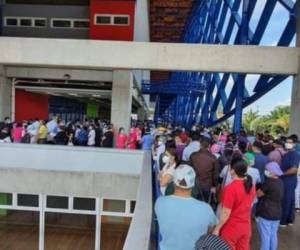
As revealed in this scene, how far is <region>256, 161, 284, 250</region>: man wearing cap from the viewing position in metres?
5.22

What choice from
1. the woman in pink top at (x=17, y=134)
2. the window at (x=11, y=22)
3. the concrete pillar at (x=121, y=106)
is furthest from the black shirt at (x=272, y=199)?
the window at (x=11, y=22)

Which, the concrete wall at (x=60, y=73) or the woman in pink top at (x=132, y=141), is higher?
the concrete wall at (x=60, y=73)

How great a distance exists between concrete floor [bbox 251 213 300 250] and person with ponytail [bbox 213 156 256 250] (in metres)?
2.18

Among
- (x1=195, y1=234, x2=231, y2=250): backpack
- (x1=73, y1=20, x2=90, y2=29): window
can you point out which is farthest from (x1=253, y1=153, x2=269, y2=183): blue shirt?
(x1=73, y1=20, x2=90, y2=29): window

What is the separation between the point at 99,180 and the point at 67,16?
15743 millimetres

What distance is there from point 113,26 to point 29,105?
367 inches

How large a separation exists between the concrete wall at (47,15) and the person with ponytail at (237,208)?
22.8 metres

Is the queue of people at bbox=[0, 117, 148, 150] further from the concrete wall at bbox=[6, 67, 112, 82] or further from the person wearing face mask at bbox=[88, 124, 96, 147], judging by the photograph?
the concrete wall at bbox=[6, 67, 112, 82]

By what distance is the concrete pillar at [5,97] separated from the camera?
1991 centimetres

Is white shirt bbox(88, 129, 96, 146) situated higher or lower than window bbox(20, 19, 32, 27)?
lower

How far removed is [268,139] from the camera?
966 centimetres

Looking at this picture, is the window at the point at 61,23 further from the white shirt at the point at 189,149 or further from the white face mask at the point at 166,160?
the white face mask at the point at 166,160

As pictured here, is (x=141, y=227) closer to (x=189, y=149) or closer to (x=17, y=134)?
(x=189, y=149)

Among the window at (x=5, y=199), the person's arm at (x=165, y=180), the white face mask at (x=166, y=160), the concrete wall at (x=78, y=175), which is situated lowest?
the window at (x=5, y=199)
